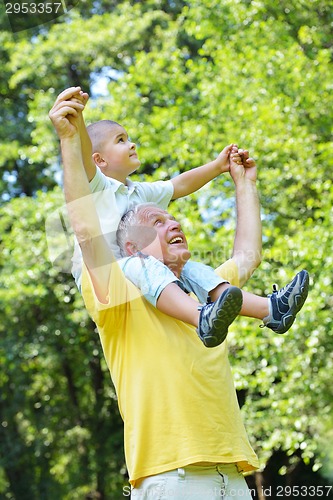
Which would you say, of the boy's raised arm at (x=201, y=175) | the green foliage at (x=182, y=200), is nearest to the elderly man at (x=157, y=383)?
the boy's raised arm at (x=201, y=175)

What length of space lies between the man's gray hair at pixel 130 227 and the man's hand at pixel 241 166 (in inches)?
15.7

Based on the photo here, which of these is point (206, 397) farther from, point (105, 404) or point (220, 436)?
point (105, 404)

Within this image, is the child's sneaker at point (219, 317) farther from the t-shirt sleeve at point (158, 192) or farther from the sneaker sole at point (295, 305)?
the t-shirt sleeve at point (158, 192)

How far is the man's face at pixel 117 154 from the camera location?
2668 mm

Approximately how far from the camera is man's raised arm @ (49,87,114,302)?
6.64 feet

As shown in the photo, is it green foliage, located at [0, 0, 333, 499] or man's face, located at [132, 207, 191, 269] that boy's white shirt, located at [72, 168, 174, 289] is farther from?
green foliage, located at [0, 0, 333, 499]

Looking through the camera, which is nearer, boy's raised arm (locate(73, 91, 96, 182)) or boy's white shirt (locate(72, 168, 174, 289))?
boy's raised arm (locate(73, 91, 96, 182))

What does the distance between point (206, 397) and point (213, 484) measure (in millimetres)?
221

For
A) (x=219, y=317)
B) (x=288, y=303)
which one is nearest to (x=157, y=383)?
(x=219, y=317)

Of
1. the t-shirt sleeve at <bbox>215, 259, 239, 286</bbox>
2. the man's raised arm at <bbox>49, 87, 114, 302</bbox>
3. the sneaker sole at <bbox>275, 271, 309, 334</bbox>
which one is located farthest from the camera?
the t-shirt sleeve at <bbox>215, 259, 239, 286</bbox>

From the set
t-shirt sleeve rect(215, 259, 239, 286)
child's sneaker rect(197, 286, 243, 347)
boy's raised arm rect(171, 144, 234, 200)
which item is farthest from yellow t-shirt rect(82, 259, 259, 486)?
boy's raised arm rect(171, 144, 234, 200)

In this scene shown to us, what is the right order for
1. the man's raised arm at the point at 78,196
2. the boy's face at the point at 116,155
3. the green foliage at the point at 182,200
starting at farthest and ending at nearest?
1. the green foliage at the point at 182,200
2. the boy's face at the point at 116,155
3. the man's raised arm at the point at 78,196

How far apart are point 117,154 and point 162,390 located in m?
0.86

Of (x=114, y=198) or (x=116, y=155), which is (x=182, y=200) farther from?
(x=114, y=198)
